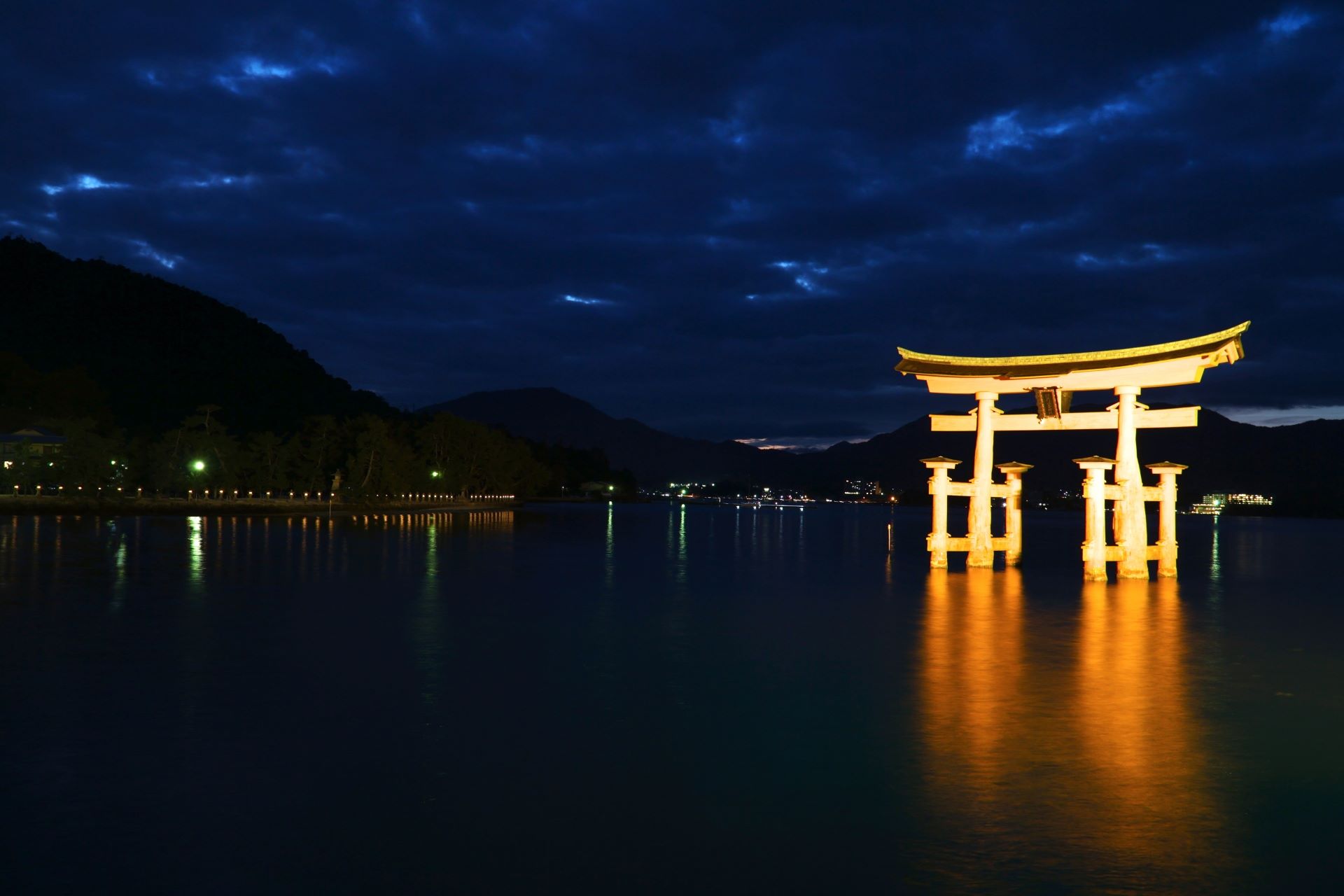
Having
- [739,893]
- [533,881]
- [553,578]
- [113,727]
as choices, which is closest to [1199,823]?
[739,893]

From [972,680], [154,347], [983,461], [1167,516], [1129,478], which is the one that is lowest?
[972,680]

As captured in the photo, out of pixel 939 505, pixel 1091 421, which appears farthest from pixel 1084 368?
pixel 939 505

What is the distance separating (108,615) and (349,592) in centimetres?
564

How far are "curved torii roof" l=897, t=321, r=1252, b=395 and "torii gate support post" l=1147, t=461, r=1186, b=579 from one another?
2.41 meters

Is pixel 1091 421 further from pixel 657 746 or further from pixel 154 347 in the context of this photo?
pixel 154 347

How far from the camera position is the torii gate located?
82.9 ft

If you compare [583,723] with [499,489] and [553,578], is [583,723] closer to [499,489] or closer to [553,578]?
[553,578]

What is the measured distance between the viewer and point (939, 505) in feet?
98.6

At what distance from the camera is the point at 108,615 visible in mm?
17984

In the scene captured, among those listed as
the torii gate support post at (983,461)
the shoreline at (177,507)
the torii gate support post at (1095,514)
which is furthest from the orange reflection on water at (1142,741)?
the shoreline at (177,507)

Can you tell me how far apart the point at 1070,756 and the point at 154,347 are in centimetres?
17728

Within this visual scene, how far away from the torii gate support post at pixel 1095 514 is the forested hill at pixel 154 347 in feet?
386

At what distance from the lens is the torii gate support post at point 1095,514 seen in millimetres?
25281

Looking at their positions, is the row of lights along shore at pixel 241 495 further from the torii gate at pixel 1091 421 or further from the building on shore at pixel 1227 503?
the building on shore at pixel 1227 503
